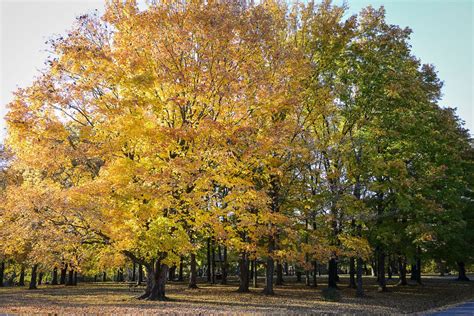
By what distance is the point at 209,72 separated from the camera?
60.0ft

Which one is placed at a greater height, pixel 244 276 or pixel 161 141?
pixel 161 141

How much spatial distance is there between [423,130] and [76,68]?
21.2 m

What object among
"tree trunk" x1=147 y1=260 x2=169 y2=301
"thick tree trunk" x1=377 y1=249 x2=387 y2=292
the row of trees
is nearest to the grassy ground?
"tree trunk" x1=147 y1=260 x2=169 y2=301

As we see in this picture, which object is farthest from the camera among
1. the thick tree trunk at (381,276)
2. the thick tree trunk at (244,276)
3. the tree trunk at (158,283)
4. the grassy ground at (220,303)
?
the thick tree trunk at (381,276)

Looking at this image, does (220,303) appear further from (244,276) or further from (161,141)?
(244,276)

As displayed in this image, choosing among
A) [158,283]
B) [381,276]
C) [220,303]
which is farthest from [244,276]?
[158,283]

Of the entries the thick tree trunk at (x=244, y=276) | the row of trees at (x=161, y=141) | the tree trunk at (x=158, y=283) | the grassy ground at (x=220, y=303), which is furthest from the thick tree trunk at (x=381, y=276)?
the tree trunk at (x=158, y=283)

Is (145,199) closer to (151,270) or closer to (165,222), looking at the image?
(165,222)

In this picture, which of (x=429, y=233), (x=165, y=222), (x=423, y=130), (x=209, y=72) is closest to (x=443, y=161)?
(x=423, y=130)

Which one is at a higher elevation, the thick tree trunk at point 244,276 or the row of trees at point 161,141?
the row of trees at point 161,141

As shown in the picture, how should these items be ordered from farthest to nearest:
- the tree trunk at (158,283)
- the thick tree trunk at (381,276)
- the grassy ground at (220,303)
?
the thick tree trunk at (381,276)
the tree trunk at (158,283)
the grassy ground at (220,303)

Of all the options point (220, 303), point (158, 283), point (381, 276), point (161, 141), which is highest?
point (161, 141)

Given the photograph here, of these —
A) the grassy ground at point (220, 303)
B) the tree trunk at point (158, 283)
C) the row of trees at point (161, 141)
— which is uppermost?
the row of trees at point (161, 141)

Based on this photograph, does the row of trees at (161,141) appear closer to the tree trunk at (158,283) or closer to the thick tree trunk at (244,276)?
the tree trunk at (158,283)
